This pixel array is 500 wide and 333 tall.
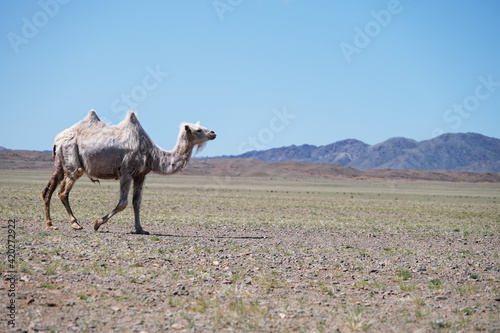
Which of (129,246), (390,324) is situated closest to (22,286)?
(129,246)

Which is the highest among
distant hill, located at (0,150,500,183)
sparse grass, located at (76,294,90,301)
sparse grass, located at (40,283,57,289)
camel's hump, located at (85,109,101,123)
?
distant hill, located at (0,150,500,183)

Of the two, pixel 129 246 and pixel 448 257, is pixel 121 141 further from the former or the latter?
pixel 448 257

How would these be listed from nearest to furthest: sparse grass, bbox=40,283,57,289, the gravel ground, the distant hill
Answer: the gravel ground → sparse grass, bbox=40,283,57,289 → the distant hill

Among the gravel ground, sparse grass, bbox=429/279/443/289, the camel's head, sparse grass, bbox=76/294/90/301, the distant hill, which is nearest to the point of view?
the gravel ground

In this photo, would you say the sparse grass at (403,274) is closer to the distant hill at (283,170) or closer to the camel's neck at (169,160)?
the camel's neck at (169,160)

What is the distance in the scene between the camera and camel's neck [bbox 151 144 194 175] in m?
14.7

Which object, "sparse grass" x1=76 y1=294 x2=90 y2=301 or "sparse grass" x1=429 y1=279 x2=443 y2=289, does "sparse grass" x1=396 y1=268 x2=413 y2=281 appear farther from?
"sparse grass" x1=76 y1=294 x2=90 y2=301

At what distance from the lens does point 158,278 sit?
8883mm

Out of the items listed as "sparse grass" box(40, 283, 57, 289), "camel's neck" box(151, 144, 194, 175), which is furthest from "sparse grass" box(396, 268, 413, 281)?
"camel's neck" box(151, 144, 194, 175)

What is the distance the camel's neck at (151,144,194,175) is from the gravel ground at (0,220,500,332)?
2.26 metres

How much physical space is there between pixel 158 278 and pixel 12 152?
159 m

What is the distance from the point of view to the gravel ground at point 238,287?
277 inches

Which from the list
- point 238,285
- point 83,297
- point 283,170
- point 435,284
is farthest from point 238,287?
point 283,170

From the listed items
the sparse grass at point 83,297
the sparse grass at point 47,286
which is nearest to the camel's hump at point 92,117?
the sparse grass at point 47,286
